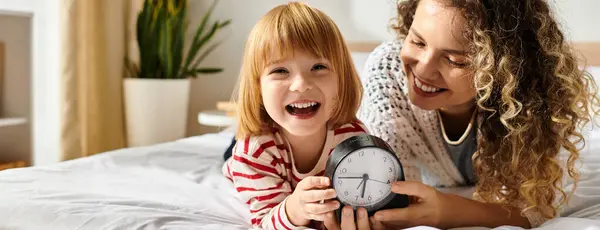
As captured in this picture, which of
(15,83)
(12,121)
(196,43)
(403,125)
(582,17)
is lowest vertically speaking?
(12,121)

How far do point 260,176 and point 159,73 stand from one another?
7.36 feet

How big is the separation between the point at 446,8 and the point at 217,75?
7.84ft

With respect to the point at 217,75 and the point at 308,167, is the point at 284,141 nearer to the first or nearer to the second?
the point at 308,167

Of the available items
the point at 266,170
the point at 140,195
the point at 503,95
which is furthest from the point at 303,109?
the point at 140,195

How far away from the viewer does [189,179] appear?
155 cm

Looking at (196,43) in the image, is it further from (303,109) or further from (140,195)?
(303,109)

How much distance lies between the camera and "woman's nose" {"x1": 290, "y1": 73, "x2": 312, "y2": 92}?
1016 mm

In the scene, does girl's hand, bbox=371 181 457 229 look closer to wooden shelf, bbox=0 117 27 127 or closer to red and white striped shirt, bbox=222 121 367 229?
red and white striped shirt, bbox=222 121 367 229

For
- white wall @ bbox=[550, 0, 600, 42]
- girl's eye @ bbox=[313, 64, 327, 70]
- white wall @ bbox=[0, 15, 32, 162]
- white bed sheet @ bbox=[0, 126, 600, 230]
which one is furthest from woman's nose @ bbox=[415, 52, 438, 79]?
white wall @ bbox=[0, 15, 32, 162]

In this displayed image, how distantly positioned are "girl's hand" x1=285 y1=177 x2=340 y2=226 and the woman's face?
15.8 inches

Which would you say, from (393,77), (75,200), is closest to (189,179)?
(75,200)

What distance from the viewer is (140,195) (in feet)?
4.39

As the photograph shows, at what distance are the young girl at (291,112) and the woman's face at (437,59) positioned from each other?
16cm

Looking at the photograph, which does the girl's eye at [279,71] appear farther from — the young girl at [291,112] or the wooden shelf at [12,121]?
the wooden shelf at [12,121]
